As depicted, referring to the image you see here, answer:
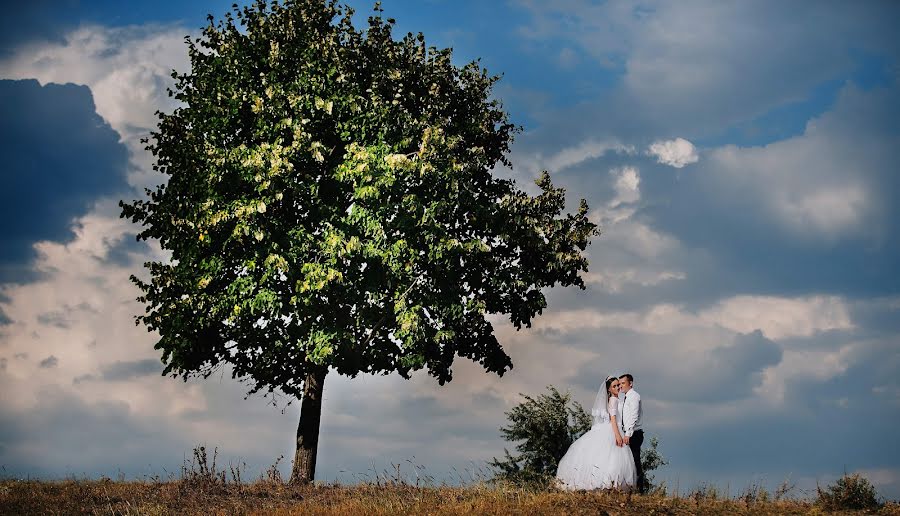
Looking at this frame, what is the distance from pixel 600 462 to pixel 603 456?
0.15m

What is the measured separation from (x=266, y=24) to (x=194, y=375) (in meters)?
12.2

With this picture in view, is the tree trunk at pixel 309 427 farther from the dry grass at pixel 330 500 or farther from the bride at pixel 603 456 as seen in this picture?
the bride at pixel 603 456

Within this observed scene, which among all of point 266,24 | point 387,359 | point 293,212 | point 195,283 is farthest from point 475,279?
point 266,24

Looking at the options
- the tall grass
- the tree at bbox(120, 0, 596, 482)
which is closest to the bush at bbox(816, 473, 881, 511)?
the tall grass

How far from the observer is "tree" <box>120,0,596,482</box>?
23750 mm

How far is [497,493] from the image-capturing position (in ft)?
57.3

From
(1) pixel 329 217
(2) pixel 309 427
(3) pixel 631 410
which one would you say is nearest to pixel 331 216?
(1) pixel 329 217

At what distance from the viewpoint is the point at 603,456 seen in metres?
18.0

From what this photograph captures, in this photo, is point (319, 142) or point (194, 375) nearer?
point (319, 142)

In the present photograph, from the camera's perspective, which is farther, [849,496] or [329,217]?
[329,217]

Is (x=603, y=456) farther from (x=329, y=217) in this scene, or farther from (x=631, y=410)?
(x=329, y=217)

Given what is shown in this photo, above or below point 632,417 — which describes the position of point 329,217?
above

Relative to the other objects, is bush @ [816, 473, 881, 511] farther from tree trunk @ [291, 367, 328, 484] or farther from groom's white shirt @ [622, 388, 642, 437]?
tree trunk @ [291, 367, 328, 484]

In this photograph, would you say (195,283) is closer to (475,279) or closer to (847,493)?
(475,279)
